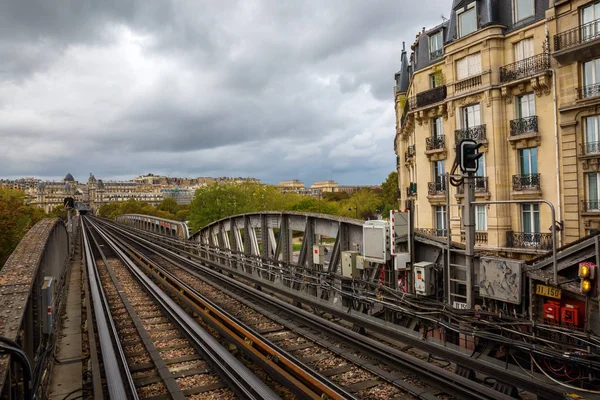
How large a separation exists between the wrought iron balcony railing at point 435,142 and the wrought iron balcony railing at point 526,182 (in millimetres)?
4523

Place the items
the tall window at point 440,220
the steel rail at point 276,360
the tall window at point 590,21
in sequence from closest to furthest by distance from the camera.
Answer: the steel rail at point 276,360 < the tall window at point 590,21 < the tall window at point 440,220

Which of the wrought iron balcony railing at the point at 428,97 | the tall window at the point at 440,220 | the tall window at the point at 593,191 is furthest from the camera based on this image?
the wrought iron balcony railing at the point at 428,97

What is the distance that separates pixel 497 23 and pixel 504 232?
1036 centimetres

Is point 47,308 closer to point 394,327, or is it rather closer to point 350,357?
point 350,357

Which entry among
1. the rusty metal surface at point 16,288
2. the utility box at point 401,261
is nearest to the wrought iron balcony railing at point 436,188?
the utility box at point 401,261

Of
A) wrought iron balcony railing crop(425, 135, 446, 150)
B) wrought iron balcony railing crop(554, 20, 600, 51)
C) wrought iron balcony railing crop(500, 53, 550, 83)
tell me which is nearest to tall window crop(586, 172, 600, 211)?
wrought iron balcony railing crop(500, 53, 550, 83)

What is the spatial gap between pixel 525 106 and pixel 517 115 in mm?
523

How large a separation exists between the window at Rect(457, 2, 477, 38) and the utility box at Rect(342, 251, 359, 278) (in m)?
16.0

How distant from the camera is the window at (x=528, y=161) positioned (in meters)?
19.1

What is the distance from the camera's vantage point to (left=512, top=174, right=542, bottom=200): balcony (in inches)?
735

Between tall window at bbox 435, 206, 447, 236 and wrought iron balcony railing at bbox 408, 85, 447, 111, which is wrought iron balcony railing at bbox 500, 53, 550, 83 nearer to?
wrought iron balcony railing at bbox 408, 85, 447, 111

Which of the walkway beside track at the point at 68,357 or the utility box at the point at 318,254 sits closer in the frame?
the walkway beside track at the point at 68,357

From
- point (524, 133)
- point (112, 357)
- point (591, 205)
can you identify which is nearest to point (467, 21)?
point (524, 133)

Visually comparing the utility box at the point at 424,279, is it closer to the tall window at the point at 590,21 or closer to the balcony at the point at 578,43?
the balcony at the point at 578,43
